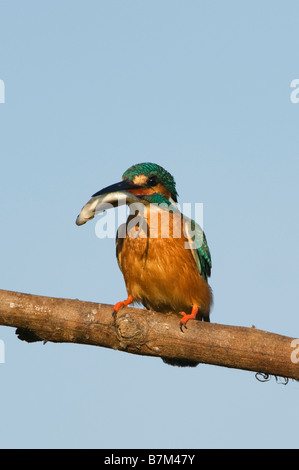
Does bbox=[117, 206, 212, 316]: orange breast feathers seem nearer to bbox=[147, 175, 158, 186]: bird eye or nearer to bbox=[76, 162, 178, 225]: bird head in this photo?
bbox=[76, 162, 178, 225]: bird head

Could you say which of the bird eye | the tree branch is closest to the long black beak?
the bird eye

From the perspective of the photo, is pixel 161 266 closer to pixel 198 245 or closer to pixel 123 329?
pixel 198 245

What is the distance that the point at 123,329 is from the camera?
5492 millimetres

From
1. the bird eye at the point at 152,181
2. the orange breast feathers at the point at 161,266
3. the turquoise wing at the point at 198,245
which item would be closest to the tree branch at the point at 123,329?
the orange breast feathers at the point at 161,266

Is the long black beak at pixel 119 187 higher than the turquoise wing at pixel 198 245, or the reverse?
the long black beak at pixel 119 187

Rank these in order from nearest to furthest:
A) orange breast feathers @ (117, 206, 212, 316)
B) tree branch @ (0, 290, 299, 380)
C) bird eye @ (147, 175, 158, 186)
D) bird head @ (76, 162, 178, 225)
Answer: tree branch @ (0, 290, 299, 380)
bird head @ (76, 162, 178, 225)
orange breast feathers @ (117, 206, 212, 316)
bird eye @ (147, 175, 158, 186)

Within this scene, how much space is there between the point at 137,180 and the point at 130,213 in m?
0.33

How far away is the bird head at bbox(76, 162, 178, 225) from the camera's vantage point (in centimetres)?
663

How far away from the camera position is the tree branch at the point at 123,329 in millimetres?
5426

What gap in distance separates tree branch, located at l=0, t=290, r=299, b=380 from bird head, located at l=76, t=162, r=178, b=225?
1204 millimetres

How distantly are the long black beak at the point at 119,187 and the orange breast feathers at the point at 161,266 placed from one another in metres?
0.26

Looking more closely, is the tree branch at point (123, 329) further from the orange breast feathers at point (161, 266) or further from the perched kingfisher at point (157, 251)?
the orange breast feathers at point (161, 266)
